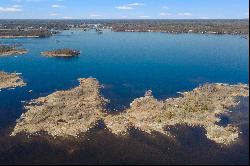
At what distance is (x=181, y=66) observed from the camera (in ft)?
265

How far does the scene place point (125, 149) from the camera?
36812mm

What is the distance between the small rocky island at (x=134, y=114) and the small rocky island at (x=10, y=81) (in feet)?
35.0

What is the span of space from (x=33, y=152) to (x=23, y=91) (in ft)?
79.7

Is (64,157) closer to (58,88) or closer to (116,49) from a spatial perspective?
(58,88)

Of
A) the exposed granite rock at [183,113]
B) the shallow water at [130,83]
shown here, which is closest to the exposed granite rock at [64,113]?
the shallow water at [130,83]

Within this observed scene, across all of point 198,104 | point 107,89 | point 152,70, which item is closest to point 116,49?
point 152,70

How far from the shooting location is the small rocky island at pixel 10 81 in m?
62.3

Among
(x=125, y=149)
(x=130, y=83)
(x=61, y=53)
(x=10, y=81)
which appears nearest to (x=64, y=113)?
(x=125, y=149)

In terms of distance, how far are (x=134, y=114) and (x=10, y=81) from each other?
28995 millimetres

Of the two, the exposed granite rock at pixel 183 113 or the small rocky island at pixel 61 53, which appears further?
the small rocky island at pixel 61 53

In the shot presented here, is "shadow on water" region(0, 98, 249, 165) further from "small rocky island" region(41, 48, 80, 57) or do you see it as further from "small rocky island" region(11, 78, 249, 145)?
"small rocky island" region(41, 48, 80, 57)

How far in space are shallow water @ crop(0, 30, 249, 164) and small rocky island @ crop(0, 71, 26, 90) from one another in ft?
6.62

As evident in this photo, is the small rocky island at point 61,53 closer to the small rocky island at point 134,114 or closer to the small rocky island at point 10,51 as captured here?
the small rocky island at point 10,51

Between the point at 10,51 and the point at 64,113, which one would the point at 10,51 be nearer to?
the point at 10,51
